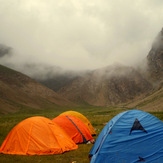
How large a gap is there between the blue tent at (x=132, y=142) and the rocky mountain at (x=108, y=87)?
121964 mm

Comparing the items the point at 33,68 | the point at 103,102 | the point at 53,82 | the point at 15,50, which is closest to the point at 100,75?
the point at 103,102

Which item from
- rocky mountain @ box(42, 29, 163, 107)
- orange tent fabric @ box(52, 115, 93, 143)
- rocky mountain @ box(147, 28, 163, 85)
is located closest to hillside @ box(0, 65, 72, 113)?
rocky mountain @ box(42, 29, 163, 107)

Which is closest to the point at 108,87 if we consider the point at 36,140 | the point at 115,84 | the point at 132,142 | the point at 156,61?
the point at 115,84

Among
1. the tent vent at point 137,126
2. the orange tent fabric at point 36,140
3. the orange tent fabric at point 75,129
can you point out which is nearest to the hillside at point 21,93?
the orange tent fabric at point 75,129

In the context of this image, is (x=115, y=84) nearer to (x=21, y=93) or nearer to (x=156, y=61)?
(x=156, y=61)

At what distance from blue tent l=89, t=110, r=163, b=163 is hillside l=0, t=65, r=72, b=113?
67512 mm

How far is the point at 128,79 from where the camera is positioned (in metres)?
145

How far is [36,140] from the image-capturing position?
29.2ft

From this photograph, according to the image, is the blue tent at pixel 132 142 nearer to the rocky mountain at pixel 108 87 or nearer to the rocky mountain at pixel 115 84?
the rocky mountain at pixel 115 84

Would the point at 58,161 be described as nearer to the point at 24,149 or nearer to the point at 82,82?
the point at 24,149

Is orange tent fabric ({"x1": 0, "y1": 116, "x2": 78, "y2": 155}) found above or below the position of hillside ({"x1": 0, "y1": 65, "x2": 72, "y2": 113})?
above

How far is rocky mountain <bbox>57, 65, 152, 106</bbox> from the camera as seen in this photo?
133500 millimetres

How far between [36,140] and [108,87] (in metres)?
133

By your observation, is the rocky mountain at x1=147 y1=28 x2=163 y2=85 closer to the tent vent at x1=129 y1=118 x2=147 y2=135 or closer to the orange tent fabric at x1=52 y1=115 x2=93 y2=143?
the orange tent fabric at x1=52 y1=115 x2=93 y2=143
